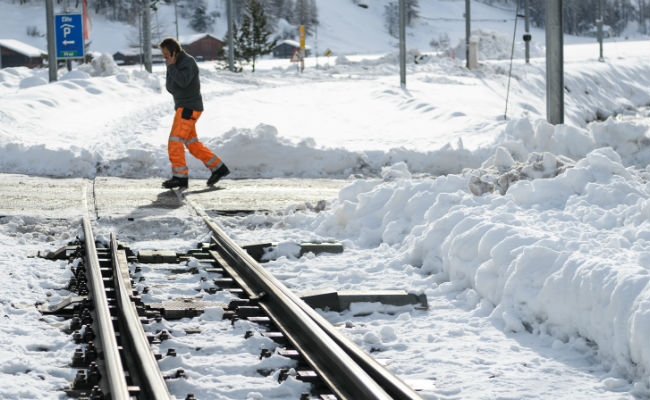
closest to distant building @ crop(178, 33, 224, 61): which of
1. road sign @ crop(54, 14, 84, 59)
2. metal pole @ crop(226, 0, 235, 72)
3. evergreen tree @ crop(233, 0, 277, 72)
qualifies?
evergreen tree @ crop(233, 0, 277, 72)

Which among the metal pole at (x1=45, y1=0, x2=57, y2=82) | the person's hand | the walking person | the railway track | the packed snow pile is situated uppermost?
the metal pole at (x1=45, y1=0, x2=57, y2=82)

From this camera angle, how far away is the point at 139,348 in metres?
4.73

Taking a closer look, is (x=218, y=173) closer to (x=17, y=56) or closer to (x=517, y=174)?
(x=517, y=174)

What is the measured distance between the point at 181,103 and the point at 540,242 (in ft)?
23.0

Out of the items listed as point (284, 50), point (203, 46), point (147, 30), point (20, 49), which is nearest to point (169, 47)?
point (147, 30)

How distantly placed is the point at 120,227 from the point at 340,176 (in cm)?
560

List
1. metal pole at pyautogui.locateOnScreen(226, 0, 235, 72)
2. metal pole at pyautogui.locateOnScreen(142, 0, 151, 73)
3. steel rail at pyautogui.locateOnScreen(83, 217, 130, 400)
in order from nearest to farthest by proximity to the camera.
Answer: steel rail at pyautogui.locateOnScreen(83, 217, 130, 400), metal pole at pyautogui.locateOnScreen(142, 0, 151, 73), metal pole at pyautogui.locateOnScreen(226, 0, 235, 72)

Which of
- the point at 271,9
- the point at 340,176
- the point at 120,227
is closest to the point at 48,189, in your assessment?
the point at 120,227

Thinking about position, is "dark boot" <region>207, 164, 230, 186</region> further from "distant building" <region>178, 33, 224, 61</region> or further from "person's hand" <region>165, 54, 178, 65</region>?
"distant building" <region>178, 33, 224, 61</region>

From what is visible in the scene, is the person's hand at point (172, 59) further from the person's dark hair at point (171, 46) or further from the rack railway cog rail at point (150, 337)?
the rack railway cog rail at point (150, 337)

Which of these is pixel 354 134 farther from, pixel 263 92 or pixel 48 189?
pixel 263 92

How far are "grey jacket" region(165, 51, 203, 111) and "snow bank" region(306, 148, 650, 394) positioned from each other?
321 cm

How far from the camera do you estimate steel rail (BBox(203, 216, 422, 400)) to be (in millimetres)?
4219

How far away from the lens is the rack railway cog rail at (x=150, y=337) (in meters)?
4.27
